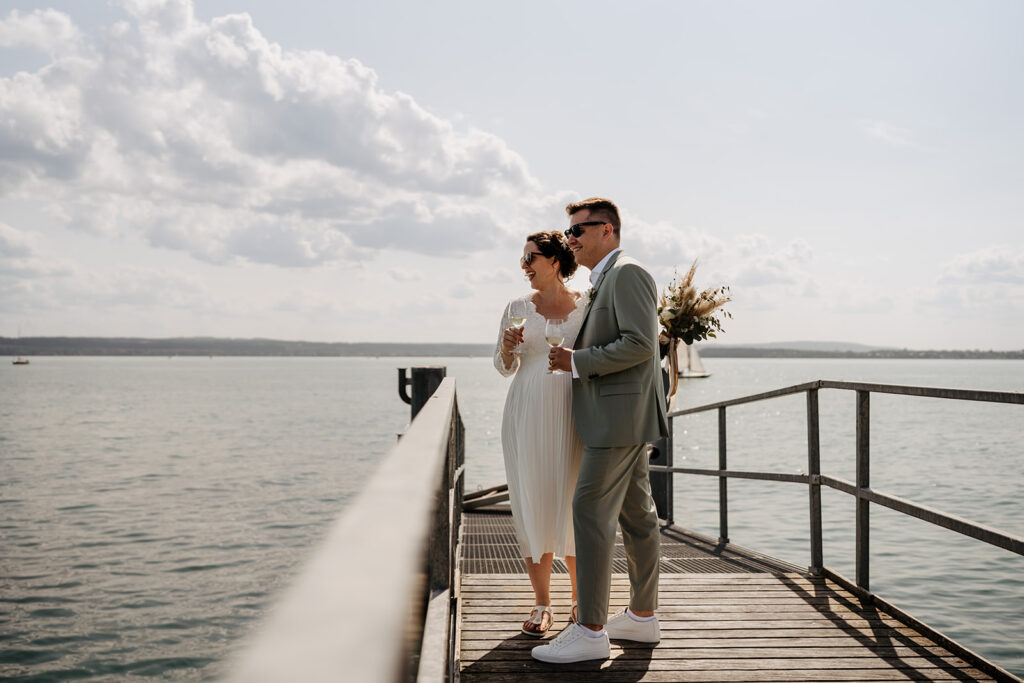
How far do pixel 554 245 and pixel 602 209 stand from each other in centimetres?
31

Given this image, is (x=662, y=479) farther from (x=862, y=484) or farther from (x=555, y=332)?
(x=555, y=332)

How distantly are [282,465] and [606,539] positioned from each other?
83.7ft

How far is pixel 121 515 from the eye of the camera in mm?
18547

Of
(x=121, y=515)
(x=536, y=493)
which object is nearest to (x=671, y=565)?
(x=536, y=493)

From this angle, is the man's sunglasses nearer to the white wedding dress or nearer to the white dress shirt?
the white dress shirt

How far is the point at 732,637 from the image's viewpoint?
364 cm

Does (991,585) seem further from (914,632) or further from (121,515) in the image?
(121,515)

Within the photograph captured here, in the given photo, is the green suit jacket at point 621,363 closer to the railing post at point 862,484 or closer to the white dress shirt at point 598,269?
the white dress shirt at point 598,269

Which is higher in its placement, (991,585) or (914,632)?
(914,632)

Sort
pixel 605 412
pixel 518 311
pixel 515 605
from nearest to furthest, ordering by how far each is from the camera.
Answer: pixel 605 412
pixel 518 311
pixel 515 605

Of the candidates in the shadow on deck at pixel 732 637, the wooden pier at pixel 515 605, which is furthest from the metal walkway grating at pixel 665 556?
the shadow on deck at pixel 732 637

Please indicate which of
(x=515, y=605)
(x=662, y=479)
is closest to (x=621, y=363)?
(x=515, y=605)

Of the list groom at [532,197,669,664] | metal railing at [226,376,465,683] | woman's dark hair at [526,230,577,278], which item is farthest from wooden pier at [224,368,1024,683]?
woman's dark hair at [526,230,577,278]

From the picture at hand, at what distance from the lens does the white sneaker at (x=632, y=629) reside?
11.6 feet
